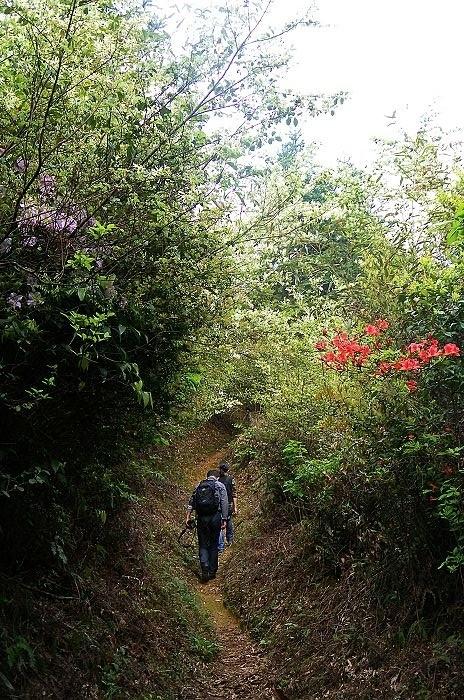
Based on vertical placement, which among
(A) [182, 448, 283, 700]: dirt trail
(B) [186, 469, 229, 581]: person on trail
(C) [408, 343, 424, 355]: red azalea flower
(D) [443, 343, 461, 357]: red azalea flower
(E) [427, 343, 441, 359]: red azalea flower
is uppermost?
(C) [408, 343, 424, 355]: red azalea flower

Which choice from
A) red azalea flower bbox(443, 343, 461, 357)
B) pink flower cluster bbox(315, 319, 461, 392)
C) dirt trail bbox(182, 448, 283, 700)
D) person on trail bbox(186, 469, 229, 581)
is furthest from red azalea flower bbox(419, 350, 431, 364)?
person on trail bbox(186, 469, 229, 581)

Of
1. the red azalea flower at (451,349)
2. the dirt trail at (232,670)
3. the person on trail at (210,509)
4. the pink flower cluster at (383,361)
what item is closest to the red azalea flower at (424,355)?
the pink flower cluster at (383,361)

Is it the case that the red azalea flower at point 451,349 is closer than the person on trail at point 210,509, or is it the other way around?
the red azalea flower at point 451,349

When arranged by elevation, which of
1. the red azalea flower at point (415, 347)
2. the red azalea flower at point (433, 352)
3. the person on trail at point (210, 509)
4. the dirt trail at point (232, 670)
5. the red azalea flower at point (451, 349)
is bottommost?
the dirt trail at point (232, 670)

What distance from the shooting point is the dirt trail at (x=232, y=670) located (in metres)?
6.46

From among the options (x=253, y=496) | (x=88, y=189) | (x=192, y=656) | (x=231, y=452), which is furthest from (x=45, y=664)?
(x=231, y=452)

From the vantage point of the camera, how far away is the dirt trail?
646cm

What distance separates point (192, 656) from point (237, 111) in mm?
5987

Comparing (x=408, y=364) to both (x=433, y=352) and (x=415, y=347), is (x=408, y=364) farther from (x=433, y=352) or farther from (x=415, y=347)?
(x=433, y=352)

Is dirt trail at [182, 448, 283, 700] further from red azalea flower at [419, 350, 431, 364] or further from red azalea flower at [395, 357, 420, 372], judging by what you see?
red azalea flower at [419, 350, 431, 364]

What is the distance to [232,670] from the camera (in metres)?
7.26

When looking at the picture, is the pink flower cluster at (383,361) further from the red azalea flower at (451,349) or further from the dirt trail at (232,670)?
the dirt trail at (232,670)

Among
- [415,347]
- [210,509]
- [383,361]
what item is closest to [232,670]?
[210,509]

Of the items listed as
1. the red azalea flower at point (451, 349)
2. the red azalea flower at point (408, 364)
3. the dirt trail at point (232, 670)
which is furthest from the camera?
the dirt trail at point (232, 670)
